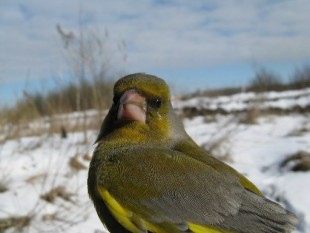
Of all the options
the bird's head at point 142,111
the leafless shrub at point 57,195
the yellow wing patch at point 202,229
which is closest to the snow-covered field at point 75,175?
the leafless shrub at point 57,195

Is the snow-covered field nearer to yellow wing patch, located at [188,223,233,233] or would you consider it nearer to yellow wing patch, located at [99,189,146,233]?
yellow wing patch, located at [99,189,146,233]

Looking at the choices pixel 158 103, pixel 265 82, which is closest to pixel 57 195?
pixel 158 103

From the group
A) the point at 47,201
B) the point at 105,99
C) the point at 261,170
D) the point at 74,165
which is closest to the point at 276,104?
the point at 105,99

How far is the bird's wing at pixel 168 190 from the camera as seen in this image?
1.90 meters

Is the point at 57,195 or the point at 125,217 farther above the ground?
the point at 125,217

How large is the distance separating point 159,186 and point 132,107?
43 cm

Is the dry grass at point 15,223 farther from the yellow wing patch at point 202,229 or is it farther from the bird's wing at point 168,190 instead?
the yellow wing patch at point 202,229

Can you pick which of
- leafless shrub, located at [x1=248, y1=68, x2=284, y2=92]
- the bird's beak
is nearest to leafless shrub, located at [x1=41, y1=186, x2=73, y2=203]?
the bird's beak

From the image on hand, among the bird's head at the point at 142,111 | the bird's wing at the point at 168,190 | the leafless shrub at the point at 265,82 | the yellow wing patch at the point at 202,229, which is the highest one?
the bird's head at the point at 142,111

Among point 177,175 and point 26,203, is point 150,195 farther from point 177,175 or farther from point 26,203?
point 26,203

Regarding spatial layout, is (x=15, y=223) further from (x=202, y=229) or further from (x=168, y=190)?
(x=202, y=229)

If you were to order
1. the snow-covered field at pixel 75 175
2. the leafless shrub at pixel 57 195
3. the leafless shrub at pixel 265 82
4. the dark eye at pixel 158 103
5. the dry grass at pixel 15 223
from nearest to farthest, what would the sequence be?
the dark eye at pixel 158 103, the dry grass at pixel 15 223, the snow-covered field at pixel 75 175, the leafless shrub at pixel 57 195, the leafless shrub at pixel 265 82

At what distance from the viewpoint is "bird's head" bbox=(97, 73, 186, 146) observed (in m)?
2.23

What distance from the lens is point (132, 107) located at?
221 centimetres
